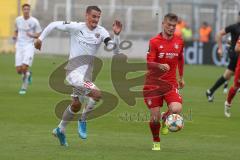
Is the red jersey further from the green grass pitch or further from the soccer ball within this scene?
the green grass pitch

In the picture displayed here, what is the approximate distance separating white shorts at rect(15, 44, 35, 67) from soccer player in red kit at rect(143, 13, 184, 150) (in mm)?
12054

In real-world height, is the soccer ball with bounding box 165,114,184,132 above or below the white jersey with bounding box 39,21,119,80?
below

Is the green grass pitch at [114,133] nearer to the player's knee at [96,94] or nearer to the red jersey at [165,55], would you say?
the player's knee at [96,94]

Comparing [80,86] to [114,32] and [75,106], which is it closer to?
[75,106]

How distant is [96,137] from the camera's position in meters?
15.9

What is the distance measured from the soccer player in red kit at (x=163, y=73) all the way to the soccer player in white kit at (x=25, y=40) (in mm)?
11667

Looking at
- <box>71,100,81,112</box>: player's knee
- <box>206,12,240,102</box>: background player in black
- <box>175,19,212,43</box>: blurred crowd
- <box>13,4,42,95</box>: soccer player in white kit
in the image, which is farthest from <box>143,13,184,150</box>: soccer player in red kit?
<box>175,19,212,43</box>: blurred crowd

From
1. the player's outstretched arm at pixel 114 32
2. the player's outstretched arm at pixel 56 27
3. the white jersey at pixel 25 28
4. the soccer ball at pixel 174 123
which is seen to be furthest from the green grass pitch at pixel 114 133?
the player's outstretched arm at pixel 56 27

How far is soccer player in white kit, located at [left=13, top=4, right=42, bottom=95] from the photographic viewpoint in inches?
1008

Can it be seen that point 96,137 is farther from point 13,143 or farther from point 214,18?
point 214,18

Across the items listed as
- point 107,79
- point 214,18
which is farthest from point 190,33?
point 107,79

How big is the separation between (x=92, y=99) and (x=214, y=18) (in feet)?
109

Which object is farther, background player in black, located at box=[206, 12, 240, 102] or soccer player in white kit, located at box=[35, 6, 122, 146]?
background player in black, located at box=[206, 12, 240, 102]

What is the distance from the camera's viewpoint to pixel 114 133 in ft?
54.4
